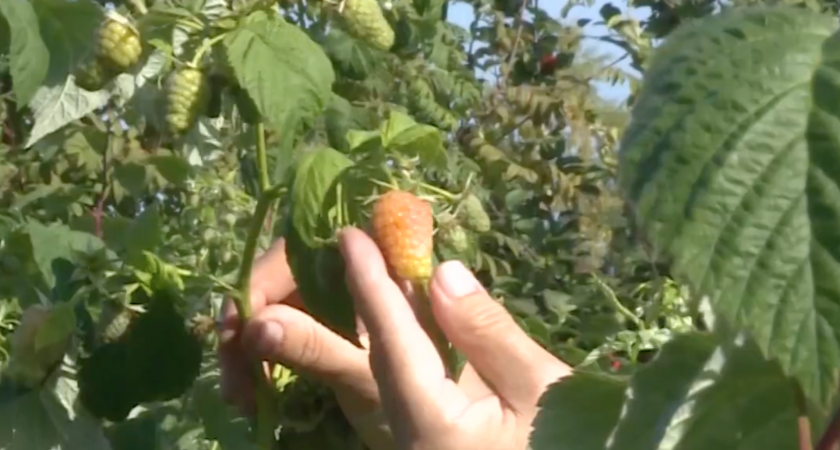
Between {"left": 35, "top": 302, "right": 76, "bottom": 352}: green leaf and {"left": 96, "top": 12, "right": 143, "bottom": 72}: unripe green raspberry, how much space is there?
0.20 m

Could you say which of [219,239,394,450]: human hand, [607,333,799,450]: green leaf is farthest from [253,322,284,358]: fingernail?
[607,333,799,450]: green leaf

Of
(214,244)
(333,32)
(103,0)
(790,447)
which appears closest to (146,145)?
(103,0)

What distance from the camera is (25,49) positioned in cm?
100

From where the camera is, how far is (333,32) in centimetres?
130

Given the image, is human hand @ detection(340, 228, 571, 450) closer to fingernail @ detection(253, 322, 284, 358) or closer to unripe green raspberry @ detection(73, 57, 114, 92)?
fingernail @ detection(253, 322, 284, 358)

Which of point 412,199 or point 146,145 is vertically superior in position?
point 412,199

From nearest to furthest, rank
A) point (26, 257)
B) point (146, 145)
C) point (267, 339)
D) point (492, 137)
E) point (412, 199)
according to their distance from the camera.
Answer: point (412, 199), point (267, 339), point (26, 257), point (146, 145), point (492, 137)

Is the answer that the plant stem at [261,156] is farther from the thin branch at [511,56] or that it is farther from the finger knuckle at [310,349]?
the thin branch at [511,56]

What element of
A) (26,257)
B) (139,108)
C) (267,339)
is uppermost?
(139,108)

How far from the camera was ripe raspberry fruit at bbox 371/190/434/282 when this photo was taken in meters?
0.84

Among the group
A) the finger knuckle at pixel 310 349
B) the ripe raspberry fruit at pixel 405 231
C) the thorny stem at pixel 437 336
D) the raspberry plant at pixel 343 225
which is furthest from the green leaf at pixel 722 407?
the finger knuckle at pixel 310 349

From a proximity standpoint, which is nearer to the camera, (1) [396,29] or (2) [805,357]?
(2) [805,357]

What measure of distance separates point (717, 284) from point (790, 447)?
0.12 m

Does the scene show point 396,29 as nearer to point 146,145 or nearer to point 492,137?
point 146,145
